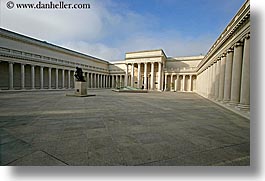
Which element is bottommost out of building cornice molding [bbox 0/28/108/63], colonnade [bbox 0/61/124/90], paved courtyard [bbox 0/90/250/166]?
paved courtyard [bbox 0/90/250/166]

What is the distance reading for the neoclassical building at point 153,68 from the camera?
1241 centimetres

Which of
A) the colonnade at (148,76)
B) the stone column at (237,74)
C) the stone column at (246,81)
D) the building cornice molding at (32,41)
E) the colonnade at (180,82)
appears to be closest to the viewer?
the stone column at (246,81)

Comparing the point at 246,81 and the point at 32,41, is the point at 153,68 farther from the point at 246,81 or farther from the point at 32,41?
the point at 246,81

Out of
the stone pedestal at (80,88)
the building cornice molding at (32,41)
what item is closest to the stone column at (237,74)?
the stone pedestal at (80,88)

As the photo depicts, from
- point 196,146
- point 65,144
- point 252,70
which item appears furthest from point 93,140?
point 252,70

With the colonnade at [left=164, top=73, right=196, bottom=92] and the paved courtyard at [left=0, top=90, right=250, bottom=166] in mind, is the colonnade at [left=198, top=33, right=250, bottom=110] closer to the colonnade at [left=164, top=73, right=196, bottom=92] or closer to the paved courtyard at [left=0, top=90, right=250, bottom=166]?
the paved courtyard at [left=0, top=90, right=250, bottom=166]

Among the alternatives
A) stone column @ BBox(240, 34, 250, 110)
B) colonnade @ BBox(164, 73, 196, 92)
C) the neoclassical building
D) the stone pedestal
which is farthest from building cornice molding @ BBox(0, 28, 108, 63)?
stone column @ BBox(240, 34, 250, 110)

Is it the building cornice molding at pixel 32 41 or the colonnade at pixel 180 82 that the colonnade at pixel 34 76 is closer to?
the building cornice molding at pixel 32 41

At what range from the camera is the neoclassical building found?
1241 centimetres

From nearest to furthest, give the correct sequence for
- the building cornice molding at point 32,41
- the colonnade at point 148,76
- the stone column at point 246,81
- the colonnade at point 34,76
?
the stone column at point 246,81 → the colonnade at point 34,76 → the building cornice molding at point 32,41 → the colonnade at point 148,76

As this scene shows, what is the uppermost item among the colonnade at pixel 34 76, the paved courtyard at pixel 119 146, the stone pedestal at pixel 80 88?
the colonnade at pixel 34 76

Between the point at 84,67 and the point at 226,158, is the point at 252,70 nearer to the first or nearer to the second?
the point at 226,158

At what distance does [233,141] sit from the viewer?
4.88 metres

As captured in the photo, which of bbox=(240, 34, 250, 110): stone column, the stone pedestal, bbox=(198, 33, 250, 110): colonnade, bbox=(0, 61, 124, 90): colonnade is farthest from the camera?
bbox=(0, 61, 124, 90): colonnade
